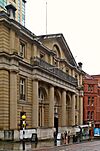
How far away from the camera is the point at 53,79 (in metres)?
59.3

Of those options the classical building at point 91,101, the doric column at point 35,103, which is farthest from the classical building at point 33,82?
the classical building at point 91,101

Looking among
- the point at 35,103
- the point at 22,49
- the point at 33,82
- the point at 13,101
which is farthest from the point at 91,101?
the point at 13,101

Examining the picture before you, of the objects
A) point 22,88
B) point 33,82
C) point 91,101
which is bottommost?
point 91,101

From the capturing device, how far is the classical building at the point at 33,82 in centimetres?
4462

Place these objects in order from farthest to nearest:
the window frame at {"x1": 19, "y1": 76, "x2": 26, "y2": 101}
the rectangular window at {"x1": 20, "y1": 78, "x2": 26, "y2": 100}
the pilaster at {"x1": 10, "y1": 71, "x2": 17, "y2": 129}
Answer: the rectangular window at {"x1": 20, "y1": 78, "x2": 26, "y2": 100} → the window frame at {"x1": 19, "y1": 76, "x2": 26, "y2": 101} → the pilaster at {"x1": 10, "y1": 71, "x2": 17, "y2": 129}

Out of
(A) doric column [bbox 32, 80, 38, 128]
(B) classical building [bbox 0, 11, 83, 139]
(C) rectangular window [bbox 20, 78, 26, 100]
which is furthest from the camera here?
(A) doric column [bbox 32, 80, 38, 128]

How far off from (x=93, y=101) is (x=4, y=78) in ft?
178

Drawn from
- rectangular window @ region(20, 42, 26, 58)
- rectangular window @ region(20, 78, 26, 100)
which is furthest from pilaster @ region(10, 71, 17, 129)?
rectangular window @ region(20, 42, 26, 58)

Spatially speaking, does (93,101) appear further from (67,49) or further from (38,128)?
(38,128)

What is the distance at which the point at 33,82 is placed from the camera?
5225 cm

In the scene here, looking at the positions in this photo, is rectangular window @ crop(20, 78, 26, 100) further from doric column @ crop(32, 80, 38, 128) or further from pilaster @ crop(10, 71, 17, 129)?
pilaster @ crop(10, 71, 17, 129)

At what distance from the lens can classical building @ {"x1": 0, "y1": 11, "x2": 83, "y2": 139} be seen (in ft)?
146

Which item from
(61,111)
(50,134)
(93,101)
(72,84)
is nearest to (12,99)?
(50,134)

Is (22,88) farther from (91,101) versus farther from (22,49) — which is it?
(91,101)
